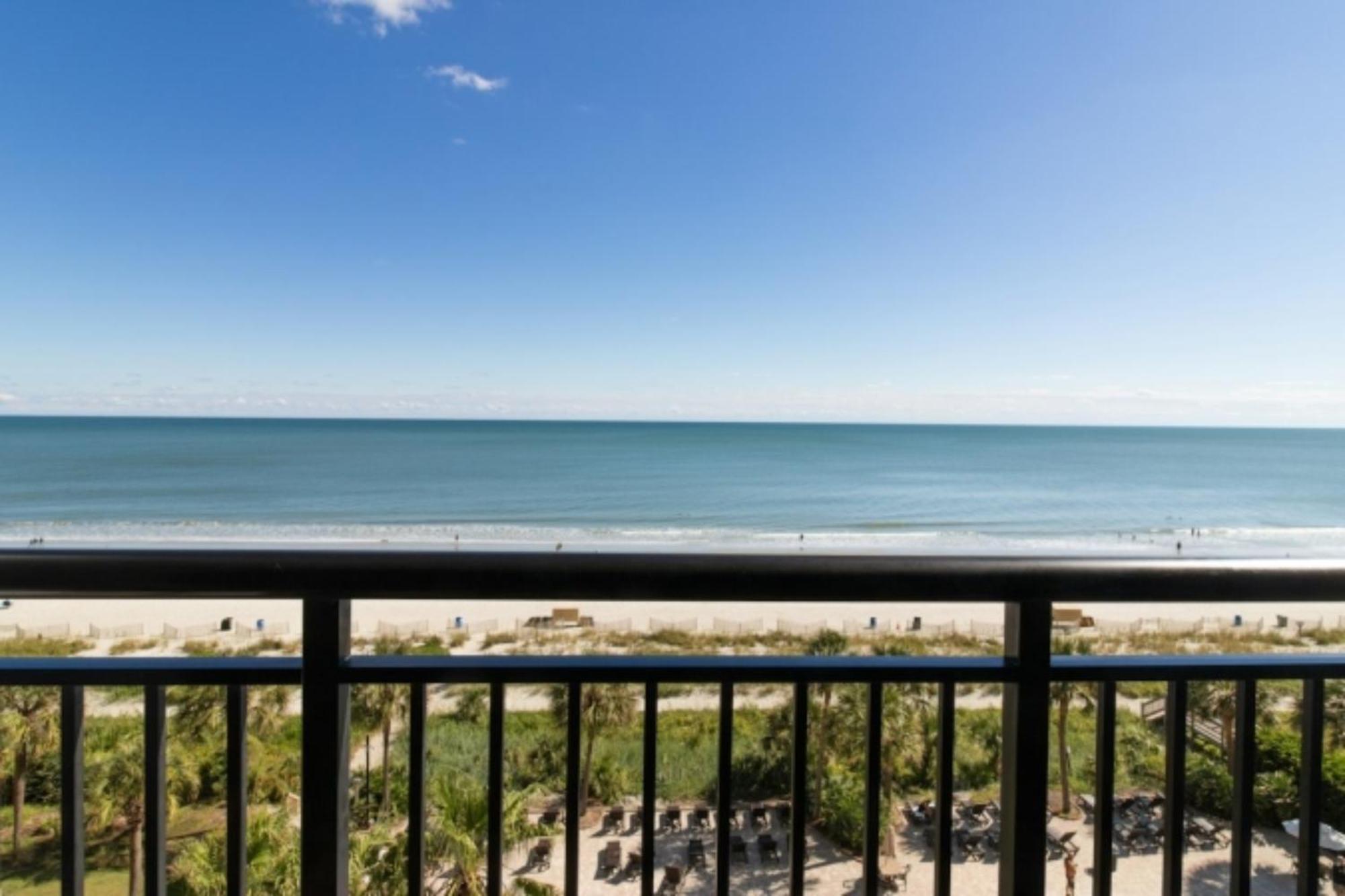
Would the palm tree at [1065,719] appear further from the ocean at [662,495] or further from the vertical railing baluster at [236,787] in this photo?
the vertical railing baluster at [236,787]

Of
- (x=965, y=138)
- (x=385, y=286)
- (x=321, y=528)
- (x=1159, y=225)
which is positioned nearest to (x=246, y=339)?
(x=385, y=286)

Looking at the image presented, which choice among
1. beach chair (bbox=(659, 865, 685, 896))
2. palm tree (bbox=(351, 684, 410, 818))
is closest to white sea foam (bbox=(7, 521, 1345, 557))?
beach chair (bbox=(659, 865, 685, 896))

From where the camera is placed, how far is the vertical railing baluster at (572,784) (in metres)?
0.90

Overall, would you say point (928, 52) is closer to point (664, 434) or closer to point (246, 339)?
point (246, 339)

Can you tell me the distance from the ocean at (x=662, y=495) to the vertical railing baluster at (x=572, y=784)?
698 centimetres

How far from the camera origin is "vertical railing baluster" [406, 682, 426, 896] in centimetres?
90

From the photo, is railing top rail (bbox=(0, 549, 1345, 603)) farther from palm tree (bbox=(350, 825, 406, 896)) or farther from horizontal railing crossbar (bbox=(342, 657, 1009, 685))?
palm tree (bbox=(350, 825, 406, 896))

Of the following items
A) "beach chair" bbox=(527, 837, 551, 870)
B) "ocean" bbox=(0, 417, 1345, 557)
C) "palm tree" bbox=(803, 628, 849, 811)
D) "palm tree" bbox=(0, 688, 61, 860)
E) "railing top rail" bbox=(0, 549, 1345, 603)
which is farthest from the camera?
"ocean" bbox=(0, 417, 1345, 557)

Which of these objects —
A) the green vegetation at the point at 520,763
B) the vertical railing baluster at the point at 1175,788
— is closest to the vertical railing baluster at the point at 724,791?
the vertical railing baluster at the point at 1175,788

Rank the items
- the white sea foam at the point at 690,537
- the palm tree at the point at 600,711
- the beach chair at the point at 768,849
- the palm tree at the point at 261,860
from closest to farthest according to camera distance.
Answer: the palm tree at the point at 261,860
the palm tree at the point at 600,711
the beach chair at the point at 768,849
the white sea foam at the point at 690,537

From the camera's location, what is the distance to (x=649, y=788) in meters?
0.94

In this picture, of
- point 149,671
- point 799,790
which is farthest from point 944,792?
point 149,671

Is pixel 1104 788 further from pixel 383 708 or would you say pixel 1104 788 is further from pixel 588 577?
pixel 383 708

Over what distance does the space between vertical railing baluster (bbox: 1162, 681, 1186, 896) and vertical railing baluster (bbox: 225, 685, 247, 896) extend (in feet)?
4.40
